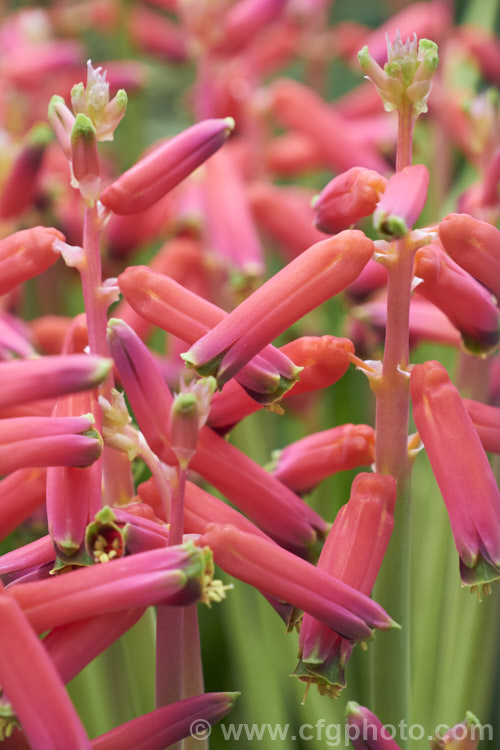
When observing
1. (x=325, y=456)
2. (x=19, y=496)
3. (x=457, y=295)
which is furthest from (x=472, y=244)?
(x=19, y=496)

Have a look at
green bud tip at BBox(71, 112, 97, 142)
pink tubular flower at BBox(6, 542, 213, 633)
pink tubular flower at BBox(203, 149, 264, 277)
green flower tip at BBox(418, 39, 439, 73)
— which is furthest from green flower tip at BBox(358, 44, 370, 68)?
pink tubular flower at BBox(203, 149, 264, 277)

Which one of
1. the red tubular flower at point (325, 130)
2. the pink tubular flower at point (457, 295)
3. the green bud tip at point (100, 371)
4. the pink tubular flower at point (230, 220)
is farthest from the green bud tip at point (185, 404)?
the red tubular flower at point (325, 130)

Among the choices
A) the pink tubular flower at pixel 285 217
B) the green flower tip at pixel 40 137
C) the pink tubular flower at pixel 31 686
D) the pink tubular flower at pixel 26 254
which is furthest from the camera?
the pink tubular flower at pixel 285 217

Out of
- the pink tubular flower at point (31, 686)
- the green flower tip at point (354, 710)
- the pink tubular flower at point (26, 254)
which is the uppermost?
the pink tubular flower at point (26, 254)

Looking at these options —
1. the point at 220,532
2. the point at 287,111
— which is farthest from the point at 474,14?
the point at 220,532

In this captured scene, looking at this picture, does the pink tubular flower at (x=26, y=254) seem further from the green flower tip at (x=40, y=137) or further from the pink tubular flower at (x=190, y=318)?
the green flower tip at (x=40, y=137)

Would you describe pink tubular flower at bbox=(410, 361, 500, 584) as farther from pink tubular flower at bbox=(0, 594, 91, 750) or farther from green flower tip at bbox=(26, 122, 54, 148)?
green flower tip at bbox=(26, 122, 54, 148)
